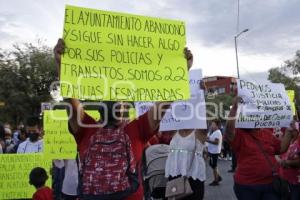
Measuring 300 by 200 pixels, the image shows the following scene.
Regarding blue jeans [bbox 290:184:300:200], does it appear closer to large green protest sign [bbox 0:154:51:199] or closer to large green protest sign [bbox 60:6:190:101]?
large green protest sign [bbox 60:6:190:101]

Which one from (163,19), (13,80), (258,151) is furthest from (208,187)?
(13,80)

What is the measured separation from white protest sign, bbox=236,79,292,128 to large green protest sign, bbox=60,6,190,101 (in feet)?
4.40

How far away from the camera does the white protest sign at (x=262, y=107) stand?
218 inches

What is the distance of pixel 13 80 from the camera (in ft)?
113

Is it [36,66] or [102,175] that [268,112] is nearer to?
[102,175]

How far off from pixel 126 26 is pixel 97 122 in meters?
0.85

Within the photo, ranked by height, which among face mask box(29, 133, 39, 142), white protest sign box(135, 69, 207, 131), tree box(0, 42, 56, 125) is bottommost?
face mask box(29, 133, 39, 142)

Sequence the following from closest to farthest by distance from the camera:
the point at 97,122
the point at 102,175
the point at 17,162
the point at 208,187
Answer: the point at 102,175 < the point at 97,122 < the point at 17,162 < the point at 208,187

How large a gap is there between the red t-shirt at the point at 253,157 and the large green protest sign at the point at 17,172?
275cm

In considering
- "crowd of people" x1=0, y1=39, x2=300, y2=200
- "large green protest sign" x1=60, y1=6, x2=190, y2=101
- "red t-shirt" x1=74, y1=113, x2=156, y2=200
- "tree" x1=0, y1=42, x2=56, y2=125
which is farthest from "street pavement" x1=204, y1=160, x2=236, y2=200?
"tree" x1=0, y1=42, x2=56, y2=125

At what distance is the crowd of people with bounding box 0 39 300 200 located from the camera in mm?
3855

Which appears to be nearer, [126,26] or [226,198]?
[126,26]

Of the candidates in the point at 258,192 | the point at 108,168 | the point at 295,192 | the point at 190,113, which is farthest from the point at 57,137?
the point at 108,168

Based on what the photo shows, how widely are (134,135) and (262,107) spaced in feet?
6.94
